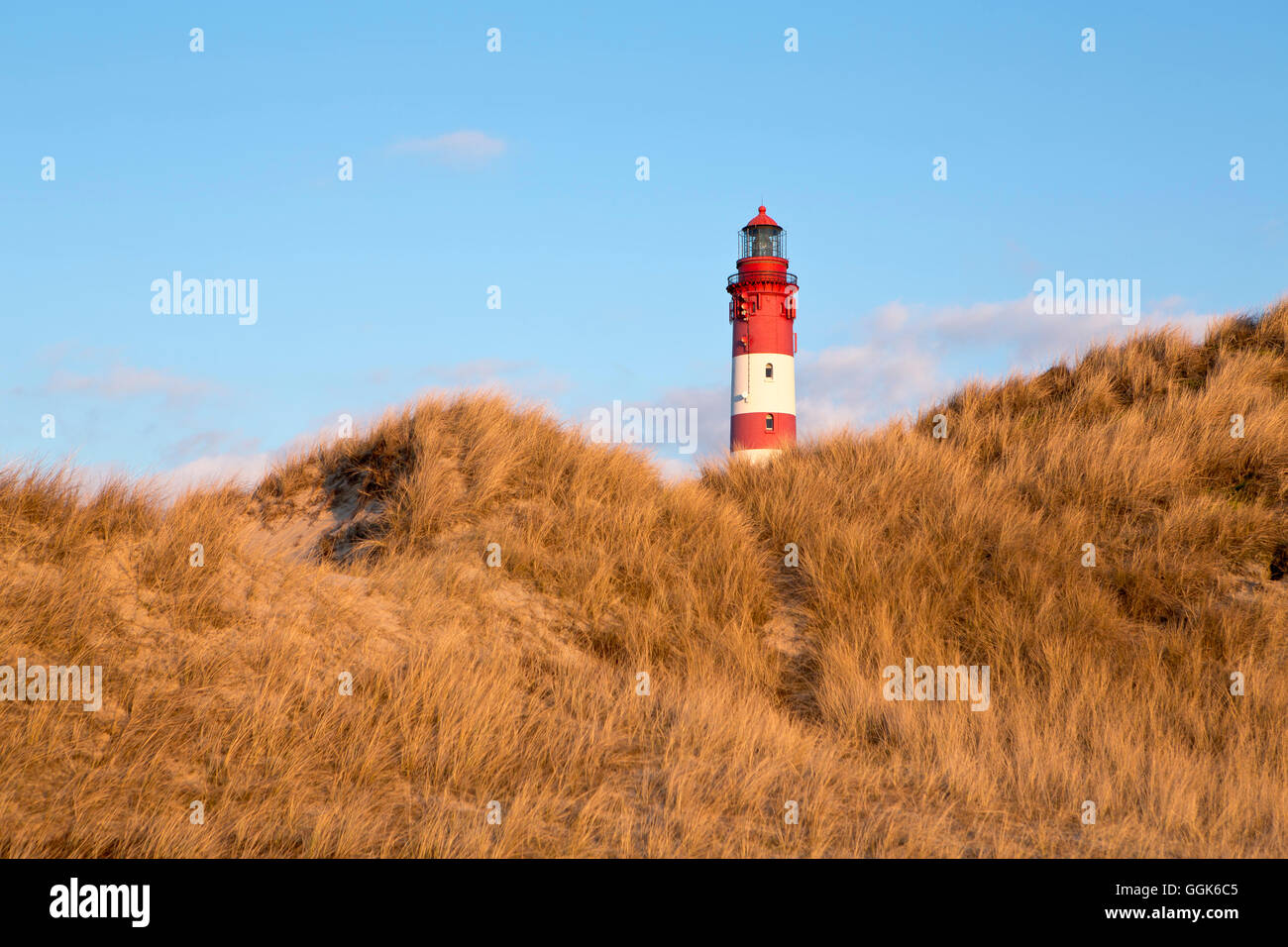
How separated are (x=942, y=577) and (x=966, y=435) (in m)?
3.96

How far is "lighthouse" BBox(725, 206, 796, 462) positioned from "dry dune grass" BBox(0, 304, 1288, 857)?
11.9 m

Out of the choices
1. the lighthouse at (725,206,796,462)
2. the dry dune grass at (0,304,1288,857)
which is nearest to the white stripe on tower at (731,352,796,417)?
the lighthouse at (725,206,796,462)

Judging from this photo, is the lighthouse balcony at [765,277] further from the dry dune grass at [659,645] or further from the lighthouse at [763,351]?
the dry dune grass at [659,645]

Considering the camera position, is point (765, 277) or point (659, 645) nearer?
point (659, 645)

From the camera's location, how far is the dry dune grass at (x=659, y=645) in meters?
4.82

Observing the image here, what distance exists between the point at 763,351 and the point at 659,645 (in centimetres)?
1707

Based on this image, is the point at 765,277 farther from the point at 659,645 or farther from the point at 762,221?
the point at 659,645

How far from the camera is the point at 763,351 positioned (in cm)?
2344

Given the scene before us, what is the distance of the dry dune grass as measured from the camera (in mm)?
4824

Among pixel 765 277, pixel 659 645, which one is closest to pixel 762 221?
pixel 765 277

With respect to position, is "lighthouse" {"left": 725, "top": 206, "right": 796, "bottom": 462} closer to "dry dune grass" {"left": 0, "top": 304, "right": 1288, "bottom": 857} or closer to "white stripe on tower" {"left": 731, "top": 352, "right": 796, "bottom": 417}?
"white stripe on tower" {"left": 731, "top": 352, "right": 796, "bottom": 417}

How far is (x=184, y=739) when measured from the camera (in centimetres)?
512

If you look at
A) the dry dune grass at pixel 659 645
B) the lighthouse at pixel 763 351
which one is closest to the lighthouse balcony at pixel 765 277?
the lighthouse at pixel 763 351
